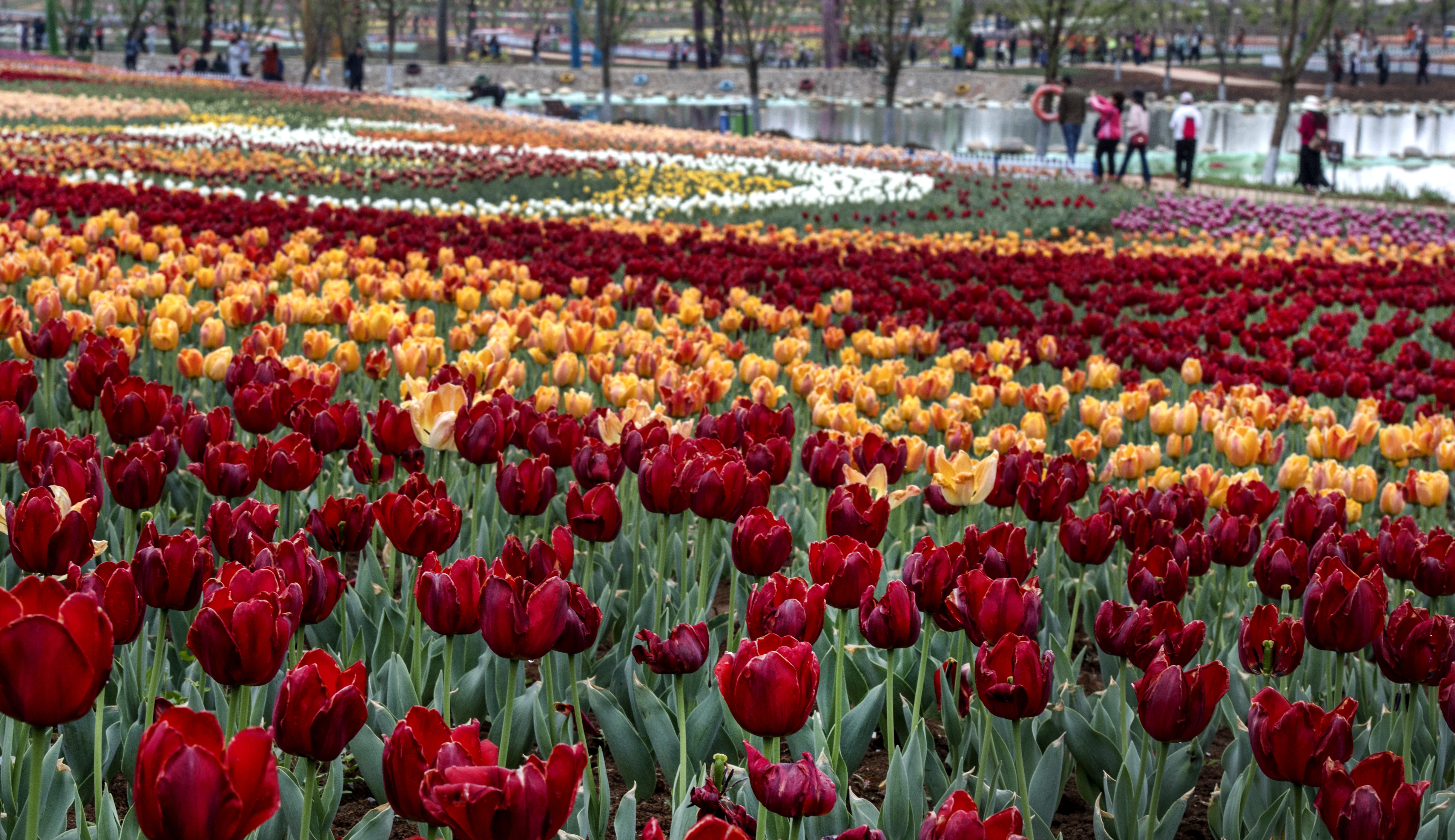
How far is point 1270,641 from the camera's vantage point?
1993mm

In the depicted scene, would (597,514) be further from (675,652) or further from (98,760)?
(98,760)

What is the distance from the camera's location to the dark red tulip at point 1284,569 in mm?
2404

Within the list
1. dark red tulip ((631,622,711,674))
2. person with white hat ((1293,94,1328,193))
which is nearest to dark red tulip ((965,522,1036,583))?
dark red tulip ((631,622,711,674))

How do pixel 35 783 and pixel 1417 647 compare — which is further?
pixel 1417 647

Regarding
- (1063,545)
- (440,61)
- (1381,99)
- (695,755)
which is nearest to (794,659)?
(695,755)

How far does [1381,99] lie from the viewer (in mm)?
48031

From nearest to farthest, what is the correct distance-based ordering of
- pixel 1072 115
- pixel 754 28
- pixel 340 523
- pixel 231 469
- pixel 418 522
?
pixel 418 522 → pixel 340 523 → pixel 231 469 → pixel 1072 115 → pixel 754 28

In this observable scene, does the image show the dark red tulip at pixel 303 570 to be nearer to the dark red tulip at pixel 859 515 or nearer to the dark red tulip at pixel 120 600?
the dark red tulip at pixel 120 600

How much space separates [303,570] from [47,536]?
0.33m

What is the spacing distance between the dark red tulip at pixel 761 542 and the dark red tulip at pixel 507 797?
867mm

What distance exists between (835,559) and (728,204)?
12.7m

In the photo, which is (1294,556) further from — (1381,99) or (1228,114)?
(1381,99)

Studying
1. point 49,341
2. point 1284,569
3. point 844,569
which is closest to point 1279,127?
point 1284,569

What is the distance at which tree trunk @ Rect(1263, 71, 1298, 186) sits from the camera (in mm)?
21047
